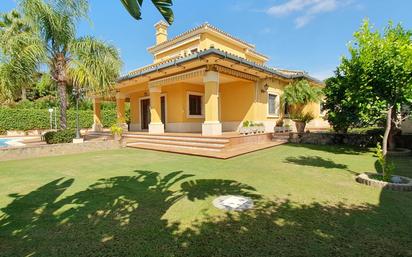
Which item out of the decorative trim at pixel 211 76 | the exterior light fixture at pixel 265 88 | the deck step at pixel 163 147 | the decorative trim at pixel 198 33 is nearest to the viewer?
the deck step at pixel 163 147

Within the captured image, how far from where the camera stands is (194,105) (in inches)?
623

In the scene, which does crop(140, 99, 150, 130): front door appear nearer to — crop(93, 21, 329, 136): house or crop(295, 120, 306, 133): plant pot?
crop(93, 21, 329, 136): house

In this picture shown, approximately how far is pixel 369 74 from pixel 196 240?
609cm

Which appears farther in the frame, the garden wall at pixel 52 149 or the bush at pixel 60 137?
the bush at pixel 60 137

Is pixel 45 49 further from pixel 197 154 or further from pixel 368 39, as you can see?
pixel 368 39

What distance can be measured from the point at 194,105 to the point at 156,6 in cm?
1321

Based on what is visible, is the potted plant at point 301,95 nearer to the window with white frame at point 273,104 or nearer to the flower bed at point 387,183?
the window with white frame at point 273,104

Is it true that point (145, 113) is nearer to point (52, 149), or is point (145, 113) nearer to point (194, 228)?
point (52, 149)

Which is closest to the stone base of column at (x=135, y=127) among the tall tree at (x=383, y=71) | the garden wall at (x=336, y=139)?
the garden wall at (x=336, y=139)

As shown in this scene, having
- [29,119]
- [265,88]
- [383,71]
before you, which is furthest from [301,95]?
[29,119]

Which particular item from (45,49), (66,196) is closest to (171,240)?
(66,196)

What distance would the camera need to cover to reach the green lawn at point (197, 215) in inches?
106

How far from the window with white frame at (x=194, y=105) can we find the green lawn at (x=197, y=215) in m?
9.11

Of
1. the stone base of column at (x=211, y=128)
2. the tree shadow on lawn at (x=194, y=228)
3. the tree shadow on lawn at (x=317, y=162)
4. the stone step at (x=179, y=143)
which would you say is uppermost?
the stone base of column at (x=211, y=128)
